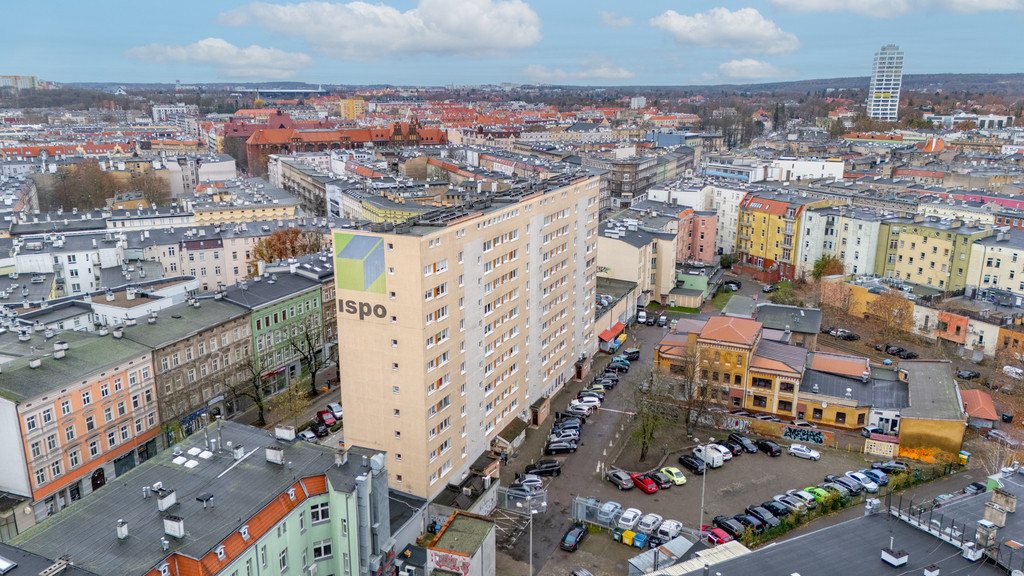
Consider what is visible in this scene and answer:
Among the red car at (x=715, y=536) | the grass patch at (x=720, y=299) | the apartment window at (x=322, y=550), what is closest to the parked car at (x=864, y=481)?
the red car at (x=715, y=536)

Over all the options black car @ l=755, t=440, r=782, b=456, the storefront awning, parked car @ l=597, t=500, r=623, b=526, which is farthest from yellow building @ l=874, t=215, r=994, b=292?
parked car @ l=597, t=500, r=623, b=526

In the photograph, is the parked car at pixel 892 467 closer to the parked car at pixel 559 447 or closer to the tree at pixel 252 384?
the parked car at pixel 559 447

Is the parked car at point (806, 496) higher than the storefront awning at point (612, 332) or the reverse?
the reverse

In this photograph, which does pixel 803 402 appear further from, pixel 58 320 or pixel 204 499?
pixel 58 320

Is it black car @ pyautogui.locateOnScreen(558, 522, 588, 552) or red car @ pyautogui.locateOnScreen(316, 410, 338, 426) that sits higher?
red car @ pyautogui.locateOnScreen(316, 410, 338, 426)

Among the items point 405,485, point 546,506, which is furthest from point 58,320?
point 546,506

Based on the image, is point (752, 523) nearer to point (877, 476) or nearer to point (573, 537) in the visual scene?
point (573, 537)

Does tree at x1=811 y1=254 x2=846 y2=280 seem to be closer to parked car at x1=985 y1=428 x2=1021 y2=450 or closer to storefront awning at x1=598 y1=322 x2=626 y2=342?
storefront awning at x1=598 y1=322 x2=626 y2=342
